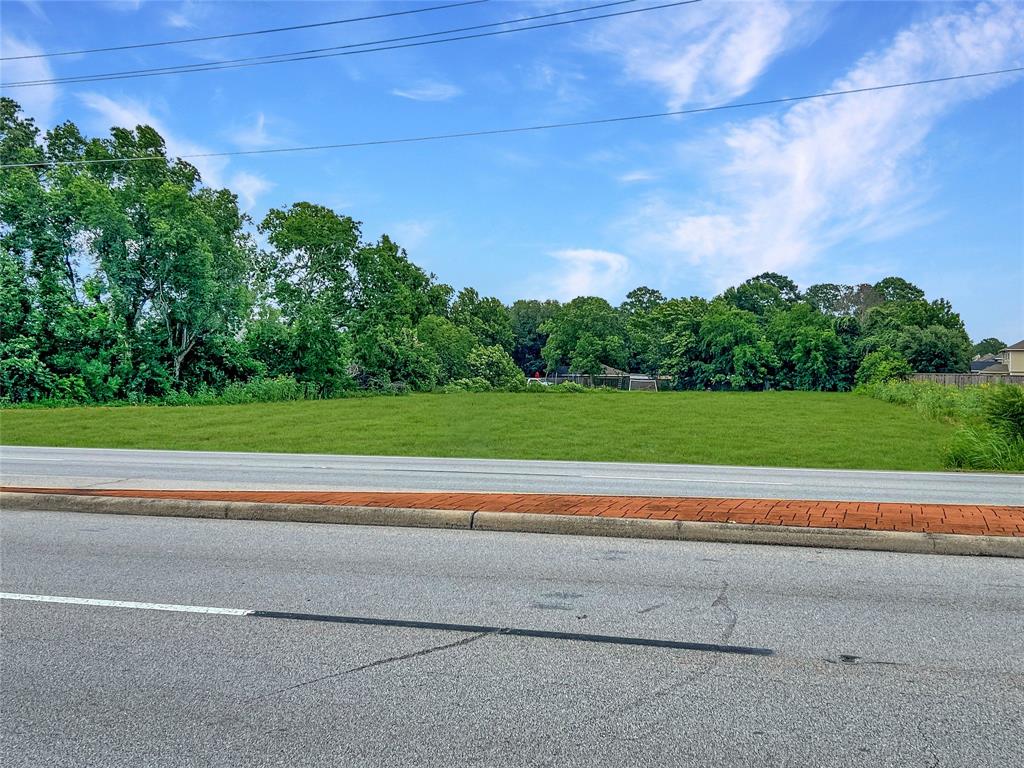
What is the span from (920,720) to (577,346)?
93.9m

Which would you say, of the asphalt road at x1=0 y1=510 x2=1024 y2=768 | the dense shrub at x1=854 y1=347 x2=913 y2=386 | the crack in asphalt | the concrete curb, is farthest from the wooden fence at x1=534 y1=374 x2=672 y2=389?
the crack in asphalt

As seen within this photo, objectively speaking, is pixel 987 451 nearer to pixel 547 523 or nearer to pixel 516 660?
pixel 547 523

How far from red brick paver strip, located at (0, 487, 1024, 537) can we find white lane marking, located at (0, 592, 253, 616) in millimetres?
3231

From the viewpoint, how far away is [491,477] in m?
14.1

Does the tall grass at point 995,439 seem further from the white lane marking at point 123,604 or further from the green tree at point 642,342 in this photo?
the green tree at point 642,342

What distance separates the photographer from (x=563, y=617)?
5258 millimetres

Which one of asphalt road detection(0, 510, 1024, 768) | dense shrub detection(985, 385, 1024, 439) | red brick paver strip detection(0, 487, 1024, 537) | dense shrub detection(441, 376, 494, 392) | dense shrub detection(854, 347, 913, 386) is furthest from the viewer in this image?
dense shrub detection(854, 347, 913, 386)

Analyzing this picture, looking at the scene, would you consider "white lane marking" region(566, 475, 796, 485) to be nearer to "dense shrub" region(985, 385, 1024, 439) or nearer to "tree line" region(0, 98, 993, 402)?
"dense shrub" region(985, 385, 1024, 439)

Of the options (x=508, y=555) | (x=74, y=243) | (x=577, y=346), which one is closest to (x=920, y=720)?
(x=508, y=555)

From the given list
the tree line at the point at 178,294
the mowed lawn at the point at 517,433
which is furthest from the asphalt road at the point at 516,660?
the tree line at the point at 178,294

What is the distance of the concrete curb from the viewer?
712 cm

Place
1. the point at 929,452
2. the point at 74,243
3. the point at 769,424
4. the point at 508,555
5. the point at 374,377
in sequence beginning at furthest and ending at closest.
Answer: the point at 374,377, the point at 74,243, the point at 769,424, the point at 929,452, the point at 508,555

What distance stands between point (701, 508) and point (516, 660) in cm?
441

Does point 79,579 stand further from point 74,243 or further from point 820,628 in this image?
point 74,243
